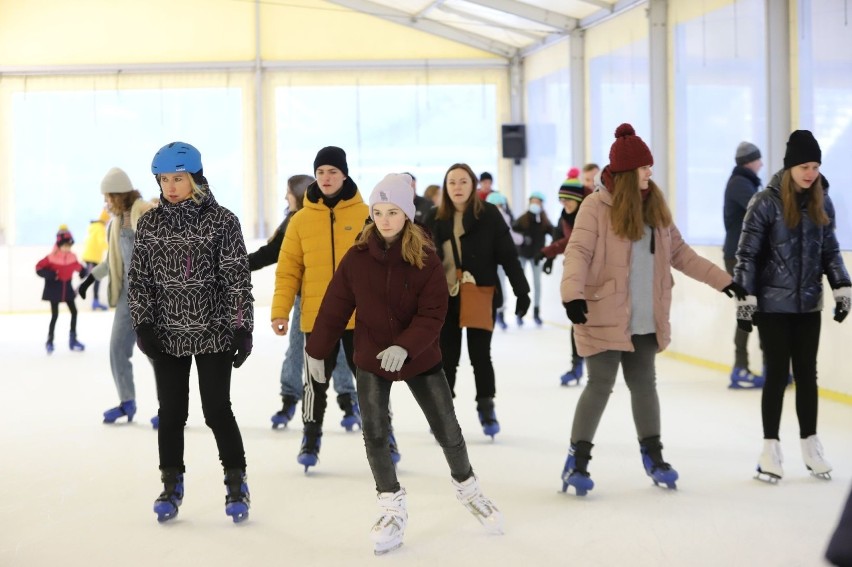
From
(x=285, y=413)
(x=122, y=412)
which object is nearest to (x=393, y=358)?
(x=285, y=413)

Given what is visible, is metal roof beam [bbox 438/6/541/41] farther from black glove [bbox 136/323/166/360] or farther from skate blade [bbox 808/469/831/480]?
black glove [bbox 136/323/166/360]

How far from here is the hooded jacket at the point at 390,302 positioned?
356cm

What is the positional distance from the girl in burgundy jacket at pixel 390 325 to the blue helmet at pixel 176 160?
658mm

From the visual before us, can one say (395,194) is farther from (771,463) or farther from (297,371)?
(297,371)

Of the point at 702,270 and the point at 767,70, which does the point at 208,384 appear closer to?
the point at 702,270

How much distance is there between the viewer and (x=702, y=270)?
4289mm

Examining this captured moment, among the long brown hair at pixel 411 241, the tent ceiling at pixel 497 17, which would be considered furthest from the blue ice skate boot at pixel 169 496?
the tent ceiling at pixel 497 17

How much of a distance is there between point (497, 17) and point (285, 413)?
8.44m

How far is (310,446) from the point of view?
15.8ft

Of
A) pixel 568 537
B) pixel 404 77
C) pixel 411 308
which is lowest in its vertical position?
pixel 568 537

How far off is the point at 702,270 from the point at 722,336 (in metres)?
4.26

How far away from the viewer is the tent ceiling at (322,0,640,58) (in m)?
11.9

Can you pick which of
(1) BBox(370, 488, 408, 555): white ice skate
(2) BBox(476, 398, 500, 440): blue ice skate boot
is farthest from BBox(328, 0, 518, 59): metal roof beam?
(1) BBox(370, 488, 408, 555): white ice skate

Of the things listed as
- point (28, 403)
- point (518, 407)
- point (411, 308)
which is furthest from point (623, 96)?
point (411, 308)
